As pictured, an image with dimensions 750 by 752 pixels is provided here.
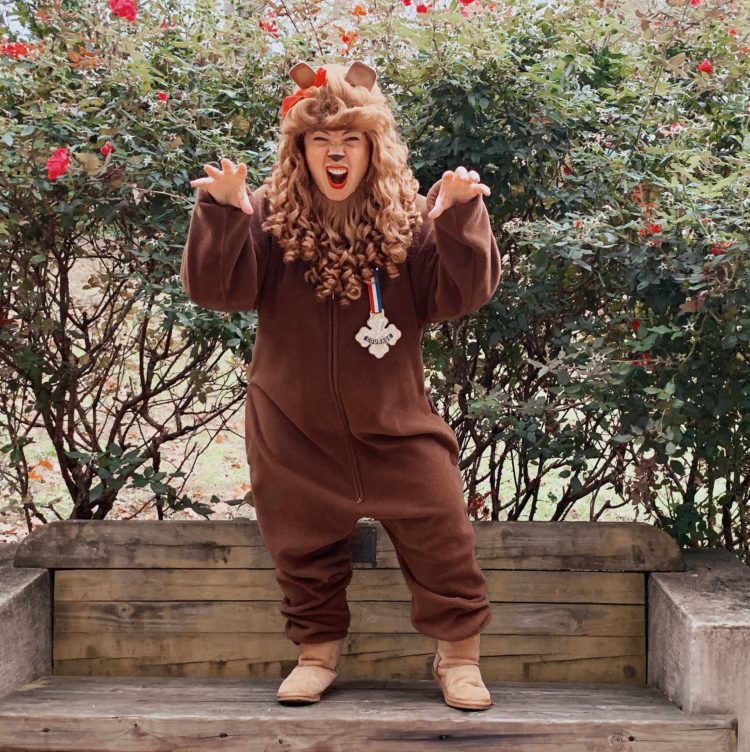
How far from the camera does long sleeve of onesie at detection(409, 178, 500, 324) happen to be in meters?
2.18

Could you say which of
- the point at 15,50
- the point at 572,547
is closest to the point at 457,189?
the point at 572,547

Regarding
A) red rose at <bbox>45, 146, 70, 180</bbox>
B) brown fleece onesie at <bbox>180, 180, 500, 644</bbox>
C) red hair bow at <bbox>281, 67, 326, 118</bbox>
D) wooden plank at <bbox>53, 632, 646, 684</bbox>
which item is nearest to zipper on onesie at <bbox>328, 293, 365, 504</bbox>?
brown fleece onesie at <bbox>180, 180, 500, 644</bbox>

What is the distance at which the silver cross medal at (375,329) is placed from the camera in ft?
7.55

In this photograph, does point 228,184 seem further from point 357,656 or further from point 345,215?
point 357,656

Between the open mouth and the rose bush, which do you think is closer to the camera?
the open mouth

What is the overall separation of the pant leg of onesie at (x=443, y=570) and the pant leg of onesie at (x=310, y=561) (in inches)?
5.8

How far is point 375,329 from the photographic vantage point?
2309 millimetres

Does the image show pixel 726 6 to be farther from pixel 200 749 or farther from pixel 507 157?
pixel 200 749

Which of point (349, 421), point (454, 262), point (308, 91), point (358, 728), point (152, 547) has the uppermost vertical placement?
point (308, 91)

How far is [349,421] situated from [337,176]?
559 mm

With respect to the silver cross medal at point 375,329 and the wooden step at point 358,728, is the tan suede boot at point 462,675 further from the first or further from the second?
the silver cross medal at point 375,329

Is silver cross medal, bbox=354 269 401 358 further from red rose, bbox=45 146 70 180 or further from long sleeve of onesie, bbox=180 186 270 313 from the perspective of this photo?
red rose, bbox=45 146 70 180

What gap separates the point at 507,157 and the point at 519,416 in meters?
0.75

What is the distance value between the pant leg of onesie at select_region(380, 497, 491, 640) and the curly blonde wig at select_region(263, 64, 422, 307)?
56cm
